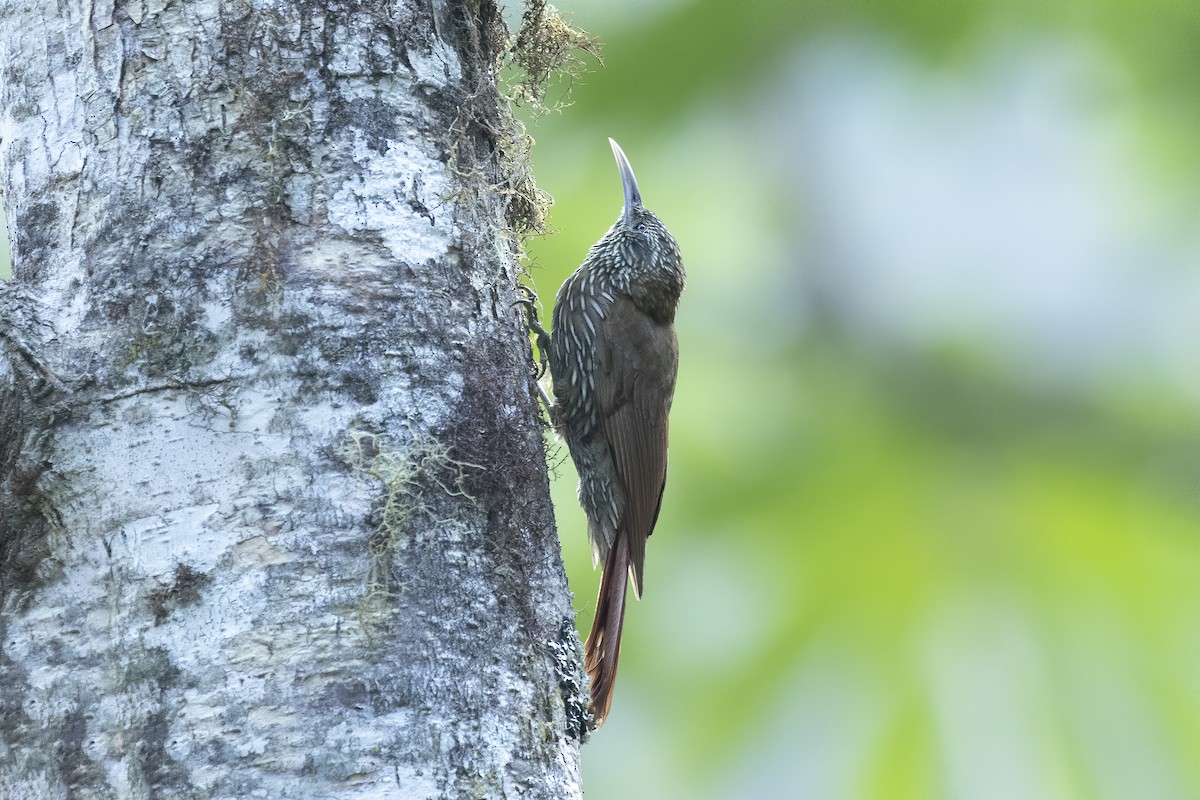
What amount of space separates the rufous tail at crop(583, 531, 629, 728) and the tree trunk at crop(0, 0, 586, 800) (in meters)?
1.30

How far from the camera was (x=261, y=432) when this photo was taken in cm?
176

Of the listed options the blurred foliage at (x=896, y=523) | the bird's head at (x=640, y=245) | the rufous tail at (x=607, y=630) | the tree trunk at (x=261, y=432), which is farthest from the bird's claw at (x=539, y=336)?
the tree trunk at (x=261, y=432)

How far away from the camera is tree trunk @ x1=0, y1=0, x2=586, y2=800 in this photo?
1.64m

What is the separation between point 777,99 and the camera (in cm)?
459

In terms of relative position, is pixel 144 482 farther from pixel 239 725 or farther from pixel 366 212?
pixel 366 212

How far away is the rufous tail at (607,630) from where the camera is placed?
3.23 meters

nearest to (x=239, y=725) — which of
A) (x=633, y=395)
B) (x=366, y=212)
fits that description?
(x=366, y=212)

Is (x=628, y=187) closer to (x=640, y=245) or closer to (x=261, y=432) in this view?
(x=640, y=245)

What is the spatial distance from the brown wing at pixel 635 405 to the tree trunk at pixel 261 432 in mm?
1500

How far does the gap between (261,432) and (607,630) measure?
1.78m

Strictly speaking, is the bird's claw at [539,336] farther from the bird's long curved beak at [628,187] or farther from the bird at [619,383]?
the bird's long curved beak at [628,187]

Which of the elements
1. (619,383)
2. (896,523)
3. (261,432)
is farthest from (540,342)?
(261,432)

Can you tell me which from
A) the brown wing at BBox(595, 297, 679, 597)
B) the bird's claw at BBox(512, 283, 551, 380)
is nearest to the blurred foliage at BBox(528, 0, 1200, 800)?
the brown wing at BBox(595, 297, 679, 597)

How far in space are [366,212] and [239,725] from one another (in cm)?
85
